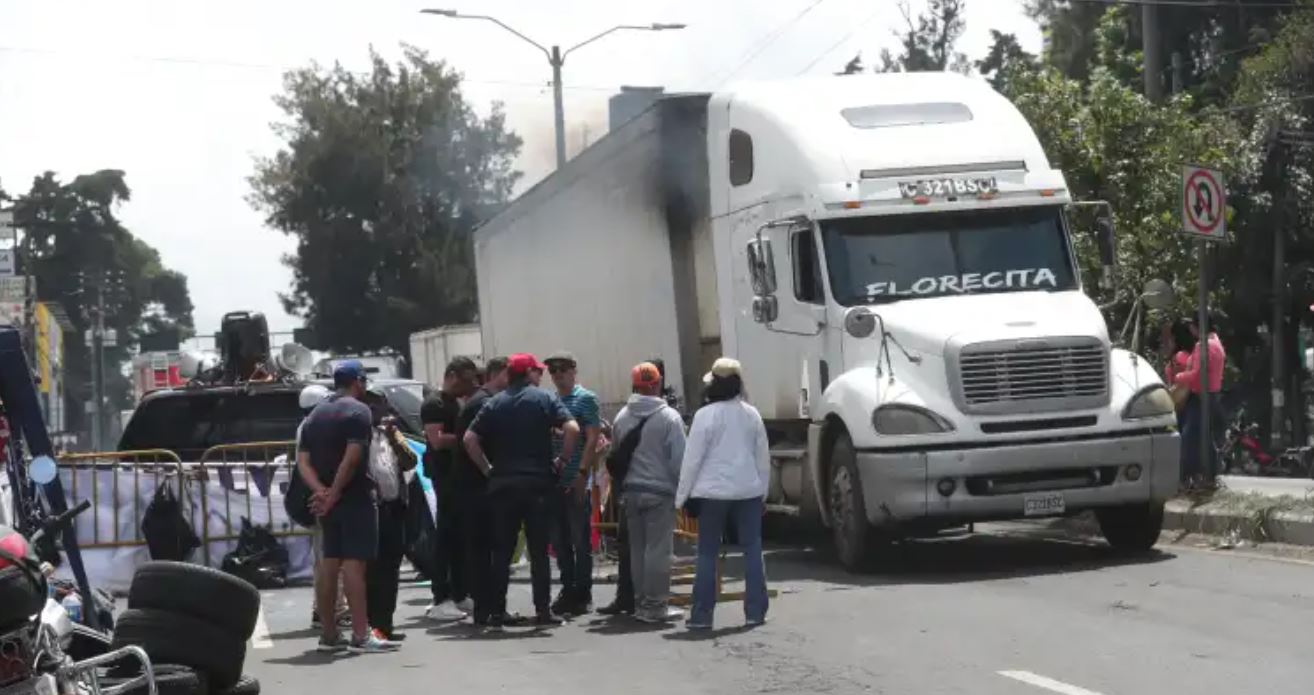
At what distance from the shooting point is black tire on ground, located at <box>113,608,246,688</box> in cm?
966

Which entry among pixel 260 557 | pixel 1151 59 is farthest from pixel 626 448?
pixel 1151 59

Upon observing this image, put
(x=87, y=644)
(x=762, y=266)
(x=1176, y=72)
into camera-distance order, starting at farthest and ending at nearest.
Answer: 1. (x=1176, y=72)
2. (x=762, y=266)
3. (x=87, y=644)

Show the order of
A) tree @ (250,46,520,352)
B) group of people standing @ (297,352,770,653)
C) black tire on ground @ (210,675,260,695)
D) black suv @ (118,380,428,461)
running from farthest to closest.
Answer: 1. tree @ (250,46,520,352)
2. black suv @ (118,380,428,461)
3. group of people standing @ (297,352,770,653)
4. black tire on ground @ (210,675,260,695)

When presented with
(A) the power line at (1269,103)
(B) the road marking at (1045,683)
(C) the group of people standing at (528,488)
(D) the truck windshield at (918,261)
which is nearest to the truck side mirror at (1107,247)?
(D) the truck windshield at (918,261)

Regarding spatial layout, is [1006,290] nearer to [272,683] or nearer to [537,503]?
[537,503]

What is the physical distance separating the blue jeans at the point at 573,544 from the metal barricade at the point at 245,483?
4331 mm

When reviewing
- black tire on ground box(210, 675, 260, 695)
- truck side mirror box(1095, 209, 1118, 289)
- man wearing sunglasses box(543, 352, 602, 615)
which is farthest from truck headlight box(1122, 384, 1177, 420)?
black tire on ground box(210, 675, 260, 695)

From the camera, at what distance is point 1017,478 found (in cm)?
1638

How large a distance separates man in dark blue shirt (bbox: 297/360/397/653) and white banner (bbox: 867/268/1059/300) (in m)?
4.92

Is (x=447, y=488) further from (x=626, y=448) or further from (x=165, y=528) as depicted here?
(x=165, y=528)

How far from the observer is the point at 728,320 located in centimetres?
1941

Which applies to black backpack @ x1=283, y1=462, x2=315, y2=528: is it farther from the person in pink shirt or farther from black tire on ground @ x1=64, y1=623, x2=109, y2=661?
the person in pink shirt

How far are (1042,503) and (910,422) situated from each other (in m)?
1.11

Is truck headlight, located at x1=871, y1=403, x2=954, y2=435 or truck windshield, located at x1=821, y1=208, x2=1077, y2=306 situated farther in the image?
truck windshield, located at x1=821, y1=208, x2=1077, y2=306
